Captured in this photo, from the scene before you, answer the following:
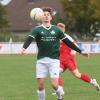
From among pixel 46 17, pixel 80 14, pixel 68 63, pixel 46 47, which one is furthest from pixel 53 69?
pixel 80 14

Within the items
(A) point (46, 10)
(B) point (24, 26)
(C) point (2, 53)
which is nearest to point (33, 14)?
(A) point (46, 10)

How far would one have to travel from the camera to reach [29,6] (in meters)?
90.1

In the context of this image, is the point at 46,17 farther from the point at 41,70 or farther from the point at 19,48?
the point at 19,48

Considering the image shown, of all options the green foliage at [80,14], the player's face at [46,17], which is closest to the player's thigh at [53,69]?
the player's face at [46,17]

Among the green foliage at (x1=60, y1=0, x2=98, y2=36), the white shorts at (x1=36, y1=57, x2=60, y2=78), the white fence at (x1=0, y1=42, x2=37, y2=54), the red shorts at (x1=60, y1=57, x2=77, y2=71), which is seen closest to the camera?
the white shorts at (x1=36, y1=57, x2=60, y2=78)

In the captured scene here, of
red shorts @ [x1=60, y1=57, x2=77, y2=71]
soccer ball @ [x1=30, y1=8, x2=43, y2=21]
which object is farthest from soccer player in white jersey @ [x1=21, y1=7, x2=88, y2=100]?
red shorts @ [x1=60, y1=57, x2=77, y2=71]

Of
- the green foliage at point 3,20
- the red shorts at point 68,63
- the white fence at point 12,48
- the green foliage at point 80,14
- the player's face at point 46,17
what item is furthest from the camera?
the green foliage at point 3,20

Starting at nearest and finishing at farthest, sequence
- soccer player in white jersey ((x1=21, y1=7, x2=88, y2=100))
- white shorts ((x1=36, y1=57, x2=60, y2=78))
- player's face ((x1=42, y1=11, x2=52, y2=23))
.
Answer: player's face ((x1=42, y1=11, x2=52, y2=23)) < soccer player in white jersey ((x1=21, y1=7, x2=88, y2=100)) < white shorts ((x1=36, y1=57, x2=60, y2=78))

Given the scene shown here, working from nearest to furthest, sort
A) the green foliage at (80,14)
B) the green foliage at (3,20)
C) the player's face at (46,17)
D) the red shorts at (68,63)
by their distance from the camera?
the player's face at (46,17)
the red shorts at (68,63)
the green foliage at (80,14)
the green foliage at (3,20)

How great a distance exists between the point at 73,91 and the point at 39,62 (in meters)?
3.82

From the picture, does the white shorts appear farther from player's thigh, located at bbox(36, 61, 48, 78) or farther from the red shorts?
the red shorts

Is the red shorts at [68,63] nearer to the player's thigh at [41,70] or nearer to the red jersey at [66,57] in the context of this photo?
the red jersey at [66,57]

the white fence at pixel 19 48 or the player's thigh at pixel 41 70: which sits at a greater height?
the player's thigh at pixel 41 70

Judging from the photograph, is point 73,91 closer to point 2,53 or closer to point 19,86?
point 19,86
